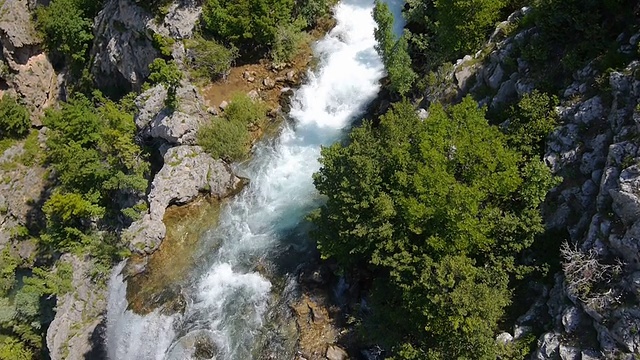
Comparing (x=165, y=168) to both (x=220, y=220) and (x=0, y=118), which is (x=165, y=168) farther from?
(x=0, y=118)

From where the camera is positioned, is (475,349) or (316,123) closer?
(475,349)

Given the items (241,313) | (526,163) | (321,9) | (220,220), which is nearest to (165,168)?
(220,220)

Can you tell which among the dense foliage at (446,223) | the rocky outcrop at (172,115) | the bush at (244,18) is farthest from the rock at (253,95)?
the dense foliage at (446,223)

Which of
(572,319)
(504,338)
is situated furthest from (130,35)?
(572,319)

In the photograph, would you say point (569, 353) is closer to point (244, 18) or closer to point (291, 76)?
point (291, 76)

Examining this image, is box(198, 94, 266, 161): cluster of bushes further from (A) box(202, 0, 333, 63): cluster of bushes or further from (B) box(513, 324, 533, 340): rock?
(B) box(513, 324, 533, 340): rock

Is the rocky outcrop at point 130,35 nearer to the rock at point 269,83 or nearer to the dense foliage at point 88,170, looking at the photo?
the dense foliage at point 88,170
